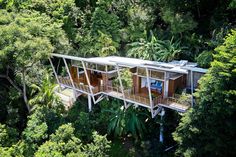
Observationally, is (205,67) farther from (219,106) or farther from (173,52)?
(219,106)

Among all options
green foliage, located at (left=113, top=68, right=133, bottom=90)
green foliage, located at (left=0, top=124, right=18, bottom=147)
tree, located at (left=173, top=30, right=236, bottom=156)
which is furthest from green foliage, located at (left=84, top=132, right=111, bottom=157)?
green foliage, located at (left=0, top=124, right=18, bottom=147)

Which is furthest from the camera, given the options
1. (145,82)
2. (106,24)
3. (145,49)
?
(106,24)

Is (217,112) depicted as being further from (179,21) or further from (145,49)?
(179,21)


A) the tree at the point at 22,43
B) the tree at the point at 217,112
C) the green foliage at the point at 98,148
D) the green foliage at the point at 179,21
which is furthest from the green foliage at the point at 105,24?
the tree at the point at 217,112

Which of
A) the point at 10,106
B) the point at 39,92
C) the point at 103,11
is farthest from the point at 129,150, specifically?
the point at 103,11

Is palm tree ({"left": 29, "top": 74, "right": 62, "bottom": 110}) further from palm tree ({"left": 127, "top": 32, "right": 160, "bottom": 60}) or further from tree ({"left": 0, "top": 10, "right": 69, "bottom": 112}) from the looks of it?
palm tree ({"left": 127, "top": 32, "right": 160, "bottom": 60})

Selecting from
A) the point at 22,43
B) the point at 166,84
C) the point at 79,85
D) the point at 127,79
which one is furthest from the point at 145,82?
the point at 22,43
